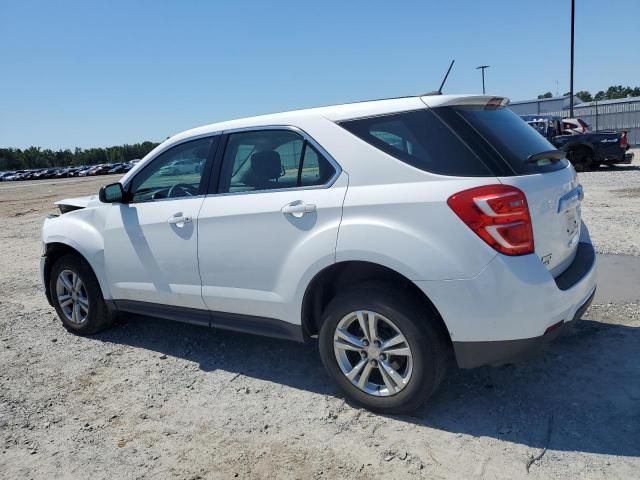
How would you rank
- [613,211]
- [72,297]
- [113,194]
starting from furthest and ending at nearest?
[613,211]
[72,297]
[113,194]

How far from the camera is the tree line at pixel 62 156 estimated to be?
102m

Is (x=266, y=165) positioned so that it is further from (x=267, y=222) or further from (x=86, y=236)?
(x=86, y=236)

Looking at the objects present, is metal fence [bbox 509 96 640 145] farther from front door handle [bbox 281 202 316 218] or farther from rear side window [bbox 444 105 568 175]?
front door handle [bbox 281 202 316 218]

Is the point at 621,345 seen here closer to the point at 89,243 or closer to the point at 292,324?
the point at 292,324

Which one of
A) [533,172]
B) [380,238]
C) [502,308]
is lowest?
[502,308]

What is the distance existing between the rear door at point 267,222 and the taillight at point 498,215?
2.45ft

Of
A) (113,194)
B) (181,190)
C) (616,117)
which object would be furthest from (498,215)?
(616,117)

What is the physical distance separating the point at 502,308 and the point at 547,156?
1.08 meters

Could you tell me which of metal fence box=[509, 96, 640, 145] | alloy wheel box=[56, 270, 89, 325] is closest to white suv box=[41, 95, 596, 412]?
alloy wheel box=[56, 270, 89, 325]

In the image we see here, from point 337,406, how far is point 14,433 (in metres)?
2.04

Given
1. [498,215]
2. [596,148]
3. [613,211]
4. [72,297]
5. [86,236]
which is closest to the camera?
[498,215]

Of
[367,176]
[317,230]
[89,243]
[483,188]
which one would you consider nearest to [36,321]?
[89,243]

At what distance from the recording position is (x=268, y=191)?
355 cm

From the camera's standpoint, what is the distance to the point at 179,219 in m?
3.92
